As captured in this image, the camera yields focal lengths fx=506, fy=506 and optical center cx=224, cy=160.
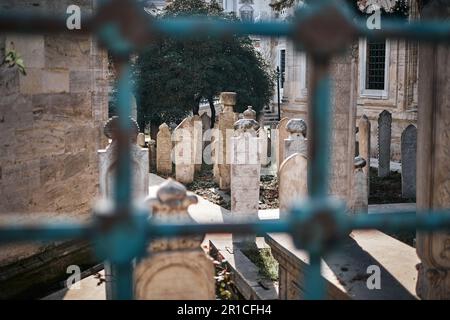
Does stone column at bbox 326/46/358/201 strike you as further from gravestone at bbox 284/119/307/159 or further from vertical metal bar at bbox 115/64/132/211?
vertical metal bar at bbox 115/64/132/211

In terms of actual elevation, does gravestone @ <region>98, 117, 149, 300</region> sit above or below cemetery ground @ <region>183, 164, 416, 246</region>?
above

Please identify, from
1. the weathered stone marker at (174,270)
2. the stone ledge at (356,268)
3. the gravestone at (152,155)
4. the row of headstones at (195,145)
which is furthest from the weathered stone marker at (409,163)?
the weathered stone marker at (174,270)

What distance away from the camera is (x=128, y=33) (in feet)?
3.67

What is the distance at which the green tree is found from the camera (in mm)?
19000

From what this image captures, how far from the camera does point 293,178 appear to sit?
658 cm

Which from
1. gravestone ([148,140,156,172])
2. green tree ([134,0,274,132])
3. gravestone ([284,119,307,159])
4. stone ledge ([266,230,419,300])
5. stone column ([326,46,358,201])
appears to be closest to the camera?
stone ledge ([266,230,419,300])

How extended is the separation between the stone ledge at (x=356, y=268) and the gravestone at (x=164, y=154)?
8224 mm

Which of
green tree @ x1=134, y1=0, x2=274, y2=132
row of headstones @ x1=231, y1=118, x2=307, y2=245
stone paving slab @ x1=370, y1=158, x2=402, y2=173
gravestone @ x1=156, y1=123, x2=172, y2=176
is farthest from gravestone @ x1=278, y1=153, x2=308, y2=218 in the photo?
green tree @ x1=134, y1=0, x2=274, y2=132

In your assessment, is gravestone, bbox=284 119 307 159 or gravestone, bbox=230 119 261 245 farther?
gravestone, bbox=230 119 261 245

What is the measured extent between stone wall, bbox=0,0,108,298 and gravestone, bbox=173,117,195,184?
211 inches

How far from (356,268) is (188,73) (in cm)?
1514

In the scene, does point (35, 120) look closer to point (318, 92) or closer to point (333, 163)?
point (333, 163)

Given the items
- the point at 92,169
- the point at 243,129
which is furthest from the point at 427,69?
the point at 243,129

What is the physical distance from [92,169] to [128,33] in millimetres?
6585
